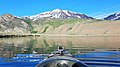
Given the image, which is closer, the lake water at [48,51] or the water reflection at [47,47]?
the lake water at [48,51]

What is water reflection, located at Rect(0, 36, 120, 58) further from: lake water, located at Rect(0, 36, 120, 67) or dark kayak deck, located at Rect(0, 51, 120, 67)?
dark kayak deck, located at Rect(0, 51, 120, 67)

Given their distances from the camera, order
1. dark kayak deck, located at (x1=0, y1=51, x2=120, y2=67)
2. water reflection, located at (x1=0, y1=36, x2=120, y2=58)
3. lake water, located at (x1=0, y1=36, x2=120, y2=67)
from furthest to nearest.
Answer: water reflection, located at (x1=0, y1=36, x2=120, y2=58), lake water, located at (x1=0, y1=36, x2=120, y2=67), dark kayak deck, located at (x1=0, y1=51, x2=120, y2=67)

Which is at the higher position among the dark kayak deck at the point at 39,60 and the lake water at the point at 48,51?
the lake water at the point at 48,51

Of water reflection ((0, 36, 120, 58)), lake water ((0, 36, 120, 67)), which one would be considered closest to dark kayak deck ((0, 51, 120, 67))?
lake water ((0, 36, 120, 67))

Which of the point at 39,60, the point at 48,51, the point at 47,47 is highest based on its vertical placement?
the point at 47,47

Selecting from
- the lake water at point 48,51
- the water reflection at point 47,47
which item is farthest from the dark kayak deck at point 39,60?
the water reflection at point 47,47

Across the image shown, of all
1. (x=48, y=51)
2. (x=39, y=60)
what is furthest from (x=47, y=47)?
(x=39, y=60)

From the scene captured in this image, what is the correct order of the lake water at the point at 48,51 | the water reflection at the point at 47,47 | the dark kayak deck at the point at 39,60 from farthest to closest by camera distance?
the water reflection at the point at 47,47, the lake water at the point at 48,51, the dark kayak deck at the point at 39,60

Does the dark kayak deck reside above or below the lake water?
below

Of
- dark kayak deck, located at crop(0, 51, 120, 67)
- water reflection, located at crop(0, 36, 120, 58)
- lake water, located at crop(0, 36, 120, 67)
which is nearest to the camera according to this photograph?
Result: dark kayak deck, located at crop(0, 51, 120, 67)

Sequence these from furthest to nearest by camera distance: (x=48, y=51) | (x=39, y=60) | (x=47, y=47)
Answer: (x=47, y=47), (x=48, y=51), (x=39, y=60)

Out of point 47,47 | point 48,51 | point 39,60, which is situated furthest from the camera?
point 47,47

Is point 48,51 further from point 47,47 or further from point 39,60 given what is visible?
point 39,60

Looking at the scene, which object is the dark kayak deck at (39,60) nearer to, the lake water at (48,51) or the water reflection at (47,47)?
the lake water at (48,51)
